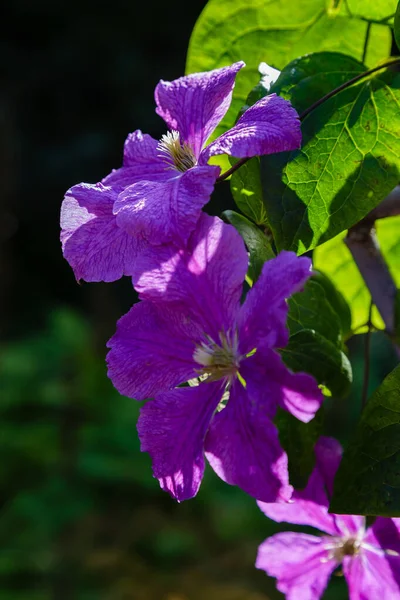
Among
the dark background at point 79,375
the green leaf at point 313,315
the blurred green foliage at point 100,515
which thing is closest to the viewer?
the green leaf at point 313,315

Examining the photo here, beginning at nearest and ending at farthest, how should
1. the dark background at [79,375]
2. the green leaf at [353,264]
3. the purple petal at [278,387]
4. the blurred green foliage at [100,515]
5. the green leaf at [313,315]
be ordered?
1. the purple petal at [278,387]
2. the green leaf at [313,315]
3. the green leaf at [353,264]
4. the blurred green foliage at [100,515]
5. the dark background at [79,375]

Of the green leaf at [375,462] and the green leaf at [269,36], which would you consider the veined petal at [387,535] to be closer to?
the green leaf at [375,462]

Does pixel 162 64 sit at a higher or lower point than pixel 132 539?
higher

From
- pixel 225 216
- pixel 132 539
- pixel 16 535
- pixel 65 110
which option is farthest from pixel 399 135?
pixel 65 110

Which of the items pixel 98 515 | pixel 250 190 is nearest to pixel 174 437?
pixel 250 190

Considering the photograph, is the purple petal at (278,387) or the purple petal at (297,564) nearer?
the purple petal at (278,387)

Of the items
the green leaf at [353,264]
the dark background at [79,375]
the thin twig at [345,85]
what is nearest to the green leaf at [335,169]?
the thin twig at [345,85]

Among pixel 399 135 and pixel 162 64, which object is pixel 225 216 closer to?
pixel 399 135

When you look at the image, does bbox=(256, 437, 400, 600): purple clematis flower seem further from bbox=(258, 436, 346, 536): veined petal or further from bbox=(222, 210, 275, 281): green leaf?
bbox=(222, 210, 275, 281): green leaf
